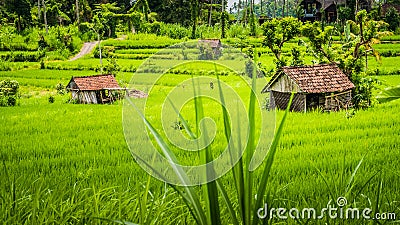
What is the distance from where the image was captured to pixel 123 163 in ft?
8.00

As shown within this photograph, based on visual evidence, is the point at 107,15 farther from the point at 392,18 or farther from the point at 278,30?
the point at 392,18

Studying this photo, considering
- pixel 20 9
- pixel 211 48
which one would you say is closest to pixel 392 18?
pixel 211 48

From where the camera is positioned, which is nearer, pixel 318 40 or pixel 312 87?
pixel 312 87

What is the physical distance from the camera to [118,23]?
509cm

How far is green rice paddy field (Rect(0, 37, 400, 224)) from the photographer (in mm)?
1406

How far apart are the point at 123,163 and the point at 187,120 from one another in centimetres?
116

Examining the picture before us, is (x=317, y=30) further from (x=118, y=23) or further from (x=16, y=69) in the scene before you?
(x=16, y=69)

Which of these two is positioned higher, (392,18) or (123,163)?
(392,18)

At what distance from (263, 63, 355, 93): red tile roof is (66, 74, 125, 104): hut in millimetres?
1377

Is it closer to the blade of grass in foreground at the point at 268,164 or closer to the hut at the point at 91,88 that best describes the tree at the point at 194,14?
the hut at the point at 91,88

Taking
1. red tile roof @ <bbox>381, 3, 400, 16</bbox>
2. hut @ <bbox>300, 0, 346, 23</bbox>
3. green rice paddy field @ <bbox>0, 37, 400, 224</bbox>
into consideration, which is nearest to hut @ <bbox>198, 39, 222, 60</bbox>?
green rice paddy field @ <bbox>0, 37, 400, 224</bbox>

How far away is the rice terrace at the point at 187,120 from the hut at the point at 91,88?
0.05ft

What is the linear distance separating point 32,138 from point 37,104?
47.2 inches

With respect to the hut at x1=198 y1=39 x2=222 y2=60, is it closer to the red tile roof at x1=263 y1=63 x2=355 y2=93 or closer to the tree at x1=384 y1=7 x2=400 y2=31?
the red tile roof at x1=263 y1=63 x2=355 y2=93
